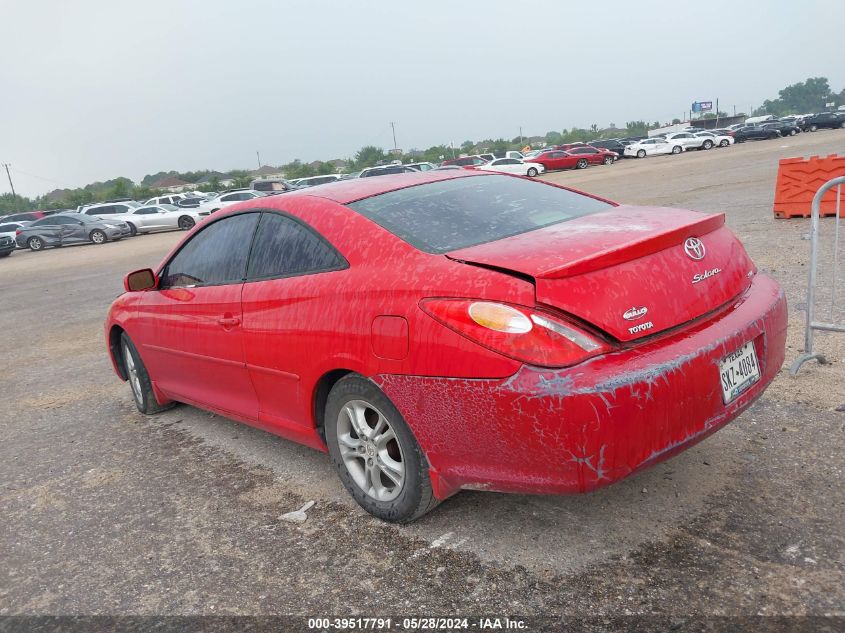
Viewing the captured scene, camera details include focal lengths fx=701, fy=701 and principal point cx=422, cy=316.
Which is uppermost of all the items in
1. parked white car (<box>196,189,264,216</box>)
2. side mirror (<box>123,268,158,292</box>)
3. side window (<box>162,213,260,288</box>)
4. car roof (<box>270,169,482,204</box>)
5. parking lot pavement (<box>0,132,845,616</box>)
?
car roof (<box>270,169,482,204</box>)

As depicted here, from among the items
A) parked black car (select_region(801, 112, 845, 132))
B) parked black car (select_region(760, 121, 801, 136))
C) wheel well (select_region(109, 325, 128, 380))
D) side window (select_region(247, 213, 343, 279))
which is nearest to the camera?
side window (select_region(247, 213, 343, 279))

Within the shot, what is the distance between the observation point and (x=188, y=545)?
10.5 ft

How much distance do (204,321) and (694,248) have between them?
2635 mm

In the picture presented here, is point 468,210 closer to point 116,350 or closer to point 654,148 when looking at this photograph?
point 116,350

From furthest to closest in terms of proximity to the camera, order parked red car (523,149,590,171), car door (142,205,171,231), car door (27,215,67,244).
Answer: parked red car (523,149,590,171) < car door (142,205,171,231) < car door (27,215,67,244)

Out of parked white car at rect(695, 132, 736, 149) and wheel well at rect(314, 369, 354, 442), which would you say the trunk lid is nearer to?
wheel well at rect(314, 369, 354, 442)

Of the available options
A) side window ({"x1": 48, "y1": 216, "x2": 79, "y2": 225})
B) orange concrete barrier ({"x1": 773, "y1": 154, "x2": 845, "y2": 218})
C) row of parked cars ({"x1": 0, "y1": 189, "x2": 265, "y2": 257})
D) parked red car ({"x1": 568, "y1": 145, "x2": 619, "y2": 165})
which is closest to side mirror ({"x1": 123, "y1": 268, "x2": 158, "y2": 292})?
orange concrete barrier ({"x1": 773, "y1": 154, "x2": 845, "y2": 218})

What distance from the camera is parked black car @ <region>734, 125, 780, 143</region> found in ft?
159

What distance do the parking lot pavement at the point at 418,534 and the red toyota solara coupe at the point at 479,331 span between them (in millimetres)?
329

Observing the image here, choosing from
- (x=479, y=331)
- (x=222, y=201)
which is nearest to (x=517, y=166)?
(x=222, y=201)

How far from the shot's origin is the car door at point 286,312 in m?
3.21

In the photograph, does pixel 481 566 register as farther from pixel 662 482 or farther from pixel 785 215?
pixel 785 215

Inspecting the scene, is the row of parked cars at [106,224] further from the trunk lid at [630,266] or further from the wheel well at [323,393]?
the trunk lid at [630,266]

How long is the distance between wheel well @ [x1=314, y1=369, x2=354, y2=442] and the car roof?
2.79ft
